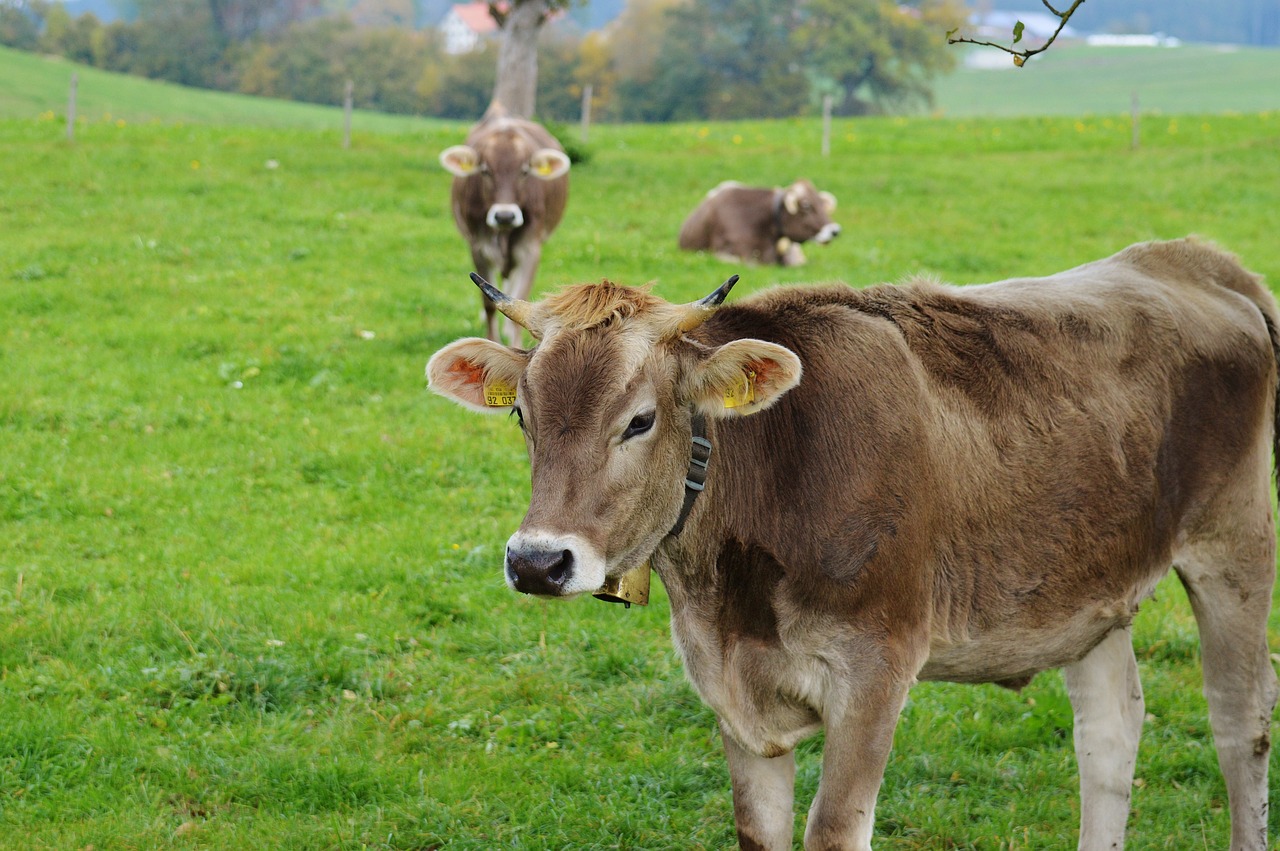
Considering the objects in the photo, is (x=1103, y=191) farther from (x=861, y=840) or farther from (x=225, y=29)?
(x=225, y=29)

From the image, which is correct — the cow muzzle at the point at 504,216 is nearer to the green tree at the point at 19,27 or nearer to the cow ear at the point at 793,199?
the cow ear at the point at 793,199

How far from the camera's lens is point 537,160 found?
13391mm

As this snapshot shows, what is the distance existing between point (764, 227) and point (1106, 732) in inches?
527

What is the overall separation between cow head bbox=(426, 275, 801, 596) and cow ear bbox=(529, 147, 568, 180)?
952 cm

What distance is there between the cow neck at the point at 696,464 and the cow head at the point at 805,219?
1394 cm

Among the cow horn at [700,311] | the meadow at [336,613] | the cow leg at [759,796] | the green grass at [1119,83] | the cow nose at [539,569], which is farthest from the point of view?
the green grass at [1119,83]

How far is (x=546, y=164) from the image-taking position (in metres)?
13.4

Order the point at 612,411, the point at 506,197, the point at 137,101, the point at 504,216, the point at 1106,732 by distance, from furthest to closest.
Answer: the point at 137,101
the point at 506,197
the point at 504,216
the point at 1106,732
the point at 612,411

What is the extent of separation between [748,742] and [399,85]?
81689 mm

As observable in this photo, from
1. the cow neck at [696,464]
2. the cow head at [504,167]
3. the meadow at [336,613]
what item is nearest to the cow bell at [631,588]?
the cow neck at [696,464]

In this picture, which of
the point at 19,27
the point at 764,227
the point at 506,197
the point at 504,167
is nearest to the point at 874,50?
the point at 19,27

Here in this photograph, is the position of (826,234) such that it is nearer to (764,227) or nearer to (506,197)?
(764,227)

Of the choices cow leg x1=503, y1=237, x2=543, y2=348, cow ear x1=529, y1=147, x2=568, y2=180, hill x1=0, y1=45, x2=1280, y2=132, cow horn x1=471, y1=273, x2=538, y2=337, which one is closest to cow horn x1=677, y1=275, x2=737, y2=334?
cow horn x1=471, y1=273, x2=538, y2=337

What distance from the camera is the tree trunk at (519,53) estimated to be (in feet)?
80.0
